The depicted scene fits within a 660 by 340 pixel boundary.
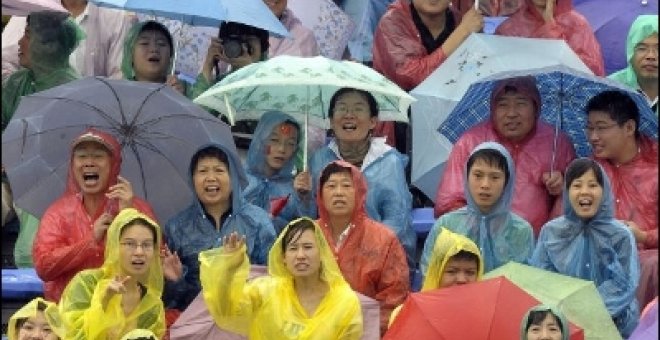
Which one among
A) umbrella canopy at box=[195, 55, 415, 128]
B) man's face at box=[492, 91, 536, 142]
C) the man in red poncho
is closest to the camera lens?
umbrella canopy at box=[195, 55, 415, 128]

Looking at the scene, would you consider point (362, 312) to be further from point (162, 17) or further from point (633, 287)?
point (162, 17)

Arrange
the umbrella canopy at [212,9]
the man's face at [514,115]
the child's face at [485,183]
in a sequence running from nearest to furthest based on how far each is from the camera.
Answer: the child's face at [485,183], the man's face at [514,115], the umbrella canopy at [212,9]

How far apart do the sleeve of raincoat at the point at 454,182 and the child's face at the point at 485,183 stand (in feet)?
1.67

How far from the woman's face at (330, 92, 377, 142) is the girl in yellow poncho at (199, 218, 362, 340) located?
66.9 inches

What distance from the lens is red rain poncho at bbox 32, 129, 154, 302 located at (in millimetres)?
13758

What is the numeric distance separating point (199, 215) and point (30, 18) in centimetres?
232

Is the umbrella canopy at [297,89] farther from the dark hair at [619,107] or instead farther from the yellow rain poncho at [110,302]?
the yellow rain poncho at [110,302]

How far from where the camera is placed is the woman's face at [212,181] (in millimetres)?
14102

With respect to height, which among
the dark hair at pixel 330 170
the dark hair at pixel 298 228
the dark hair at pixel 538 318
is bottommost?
the dark hair at pixel 538 318

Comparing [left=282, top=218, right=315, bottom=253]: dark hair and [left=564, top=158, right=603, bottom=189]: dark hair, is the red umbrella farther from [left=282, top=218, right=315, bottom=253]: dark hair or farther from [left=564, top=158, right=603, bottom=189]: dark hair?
[left=564, top=158, right=603, bottom=189]: dark hair

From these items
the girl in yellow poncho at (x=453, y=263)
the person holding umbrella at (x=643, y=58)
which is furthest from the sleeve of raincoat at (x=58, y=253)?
the person holding umbrella at (x=643, y=58)

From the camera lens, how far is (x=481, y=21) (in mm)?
16031

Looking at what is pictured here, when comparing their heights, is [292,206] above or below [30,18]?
below

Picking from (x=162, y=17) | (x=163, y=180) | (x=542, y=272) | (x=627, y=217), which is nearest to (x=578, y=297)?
(x=542, y=272)
